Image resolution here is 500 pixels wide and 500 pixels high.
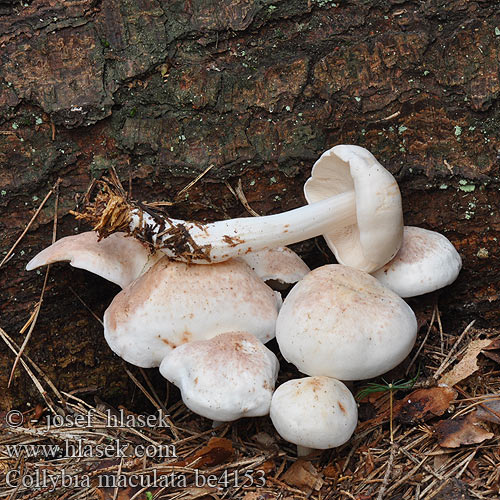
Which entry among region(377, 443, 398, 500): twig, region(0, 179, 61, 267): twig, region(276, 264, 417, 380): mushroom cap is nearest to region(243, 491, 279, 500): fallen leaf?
region(377, 443, 398, 500): twig

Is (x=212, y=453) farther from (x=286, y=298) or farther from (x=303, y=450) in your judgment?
(x=286, y=298)

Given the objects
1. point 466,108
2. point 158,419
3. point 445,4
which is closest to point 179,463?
point 158,419

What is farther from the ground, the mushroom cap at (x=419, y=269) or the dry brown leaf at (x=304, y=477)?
the mushroom cap at (x=419, y=269)

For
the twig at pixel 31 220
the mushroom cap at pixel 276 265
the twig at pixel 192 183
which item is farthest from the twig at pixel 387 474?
the twig at pixel 31 220

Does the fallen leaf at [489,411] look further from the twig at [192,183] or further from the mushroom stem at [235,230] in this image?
the twig at [192,183]

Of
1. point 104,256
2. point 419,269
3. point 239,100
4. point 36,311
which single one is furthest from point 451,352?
point 36,311

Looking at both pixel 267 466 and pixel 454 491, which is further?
pixel 267 466

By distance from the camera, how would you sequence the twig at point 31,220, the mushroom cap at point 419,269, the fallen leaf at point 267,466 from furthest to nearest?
the twig at point 31,220
the mushroom cap at point 419,269
the fallen leaf at point 267,466
